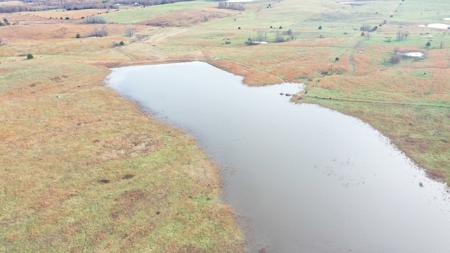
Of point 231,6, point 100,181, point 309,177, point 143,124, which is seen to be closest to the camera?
point 100,181

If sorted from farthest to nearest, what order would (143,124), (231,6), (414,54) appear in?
1. (231,6)
2. (414,54)
3. (143,124)

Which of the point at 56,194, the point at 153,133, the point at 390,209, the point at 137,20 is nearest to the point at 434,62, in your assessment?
the point at 390,209

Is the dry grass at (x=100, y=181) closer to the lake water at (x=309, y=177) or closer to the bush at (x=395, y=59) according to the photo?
the lake water at (x=309, y=177)

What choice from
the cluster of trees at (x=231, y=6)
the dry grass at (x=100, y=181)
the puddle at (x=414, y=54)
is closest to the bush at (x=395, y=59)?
→ the puddle at (x=414, y=54)

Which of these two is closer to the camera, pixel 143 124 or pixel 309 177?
pixel 309 177

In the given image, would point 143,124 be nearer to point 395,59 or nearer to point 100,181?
point 100,181

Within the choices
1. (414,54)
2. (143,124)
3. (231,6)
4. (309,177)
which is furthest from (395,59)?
(231,6)
